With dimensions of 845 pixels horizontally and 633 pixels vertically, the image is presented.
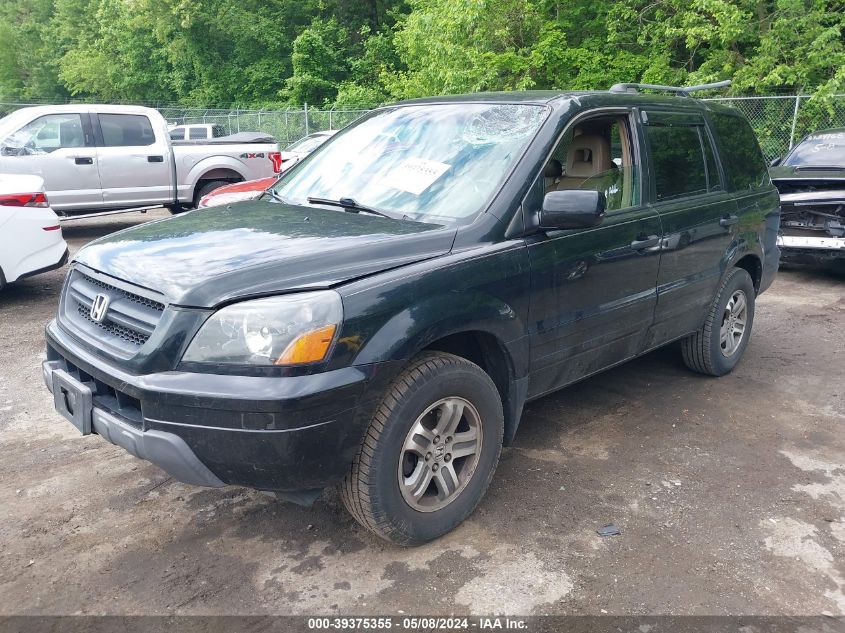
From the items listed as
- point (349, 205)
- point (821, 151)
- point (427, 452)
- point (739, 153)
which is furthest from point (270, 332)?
point (821, 151)

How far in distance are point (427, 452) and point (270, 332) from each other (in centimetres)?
89

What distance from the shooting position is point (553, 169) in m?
3.72

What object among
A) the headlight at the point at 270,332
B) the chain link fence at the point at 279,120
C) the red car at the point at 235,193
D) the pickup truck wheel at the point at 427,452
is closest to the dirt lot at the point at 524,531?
the pickup truck wheel at the point at 427,452

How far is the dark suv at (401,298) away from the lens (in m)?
2.59

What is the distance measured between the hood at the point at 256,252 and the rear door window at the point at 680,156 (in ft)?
5.60

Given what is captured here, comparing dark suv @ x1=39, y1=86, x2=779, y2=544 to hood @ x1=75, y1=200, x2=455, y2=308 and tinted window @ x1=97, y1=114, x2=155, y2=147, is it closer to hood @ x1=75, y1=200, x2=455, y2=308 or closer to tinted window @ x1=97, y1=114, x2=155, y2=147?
hood @ x1=75, y1=200, x2=455, y2=308

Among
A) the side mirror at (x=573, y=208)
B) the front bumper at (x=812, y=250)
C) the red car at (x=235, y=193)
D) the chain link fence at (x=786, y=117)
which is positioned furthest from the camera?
the chain link fence at (x=786, y=117)

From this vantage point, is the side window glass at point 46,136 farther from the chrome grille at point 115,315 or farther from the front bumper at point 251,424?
the front bumper at point 251,424

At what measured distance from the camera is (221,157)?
38.5 feet

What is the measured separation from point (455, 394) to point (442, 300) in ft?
1.34

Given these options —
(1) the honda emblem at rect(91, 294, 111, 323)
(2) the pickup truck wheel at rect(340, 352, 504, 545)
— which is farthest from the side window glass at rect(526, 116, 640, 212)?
(1) the honda emblem at rect(91, 294, 111, 323)

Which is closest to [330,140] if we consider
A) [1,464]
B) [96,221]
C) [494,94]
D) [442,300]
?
[494,94]

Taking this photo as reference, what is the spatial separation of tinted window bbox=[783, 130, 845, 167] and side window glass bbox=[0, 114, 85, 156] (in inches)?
391

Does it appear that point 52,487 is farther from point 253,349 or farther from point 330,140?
point 330,140
